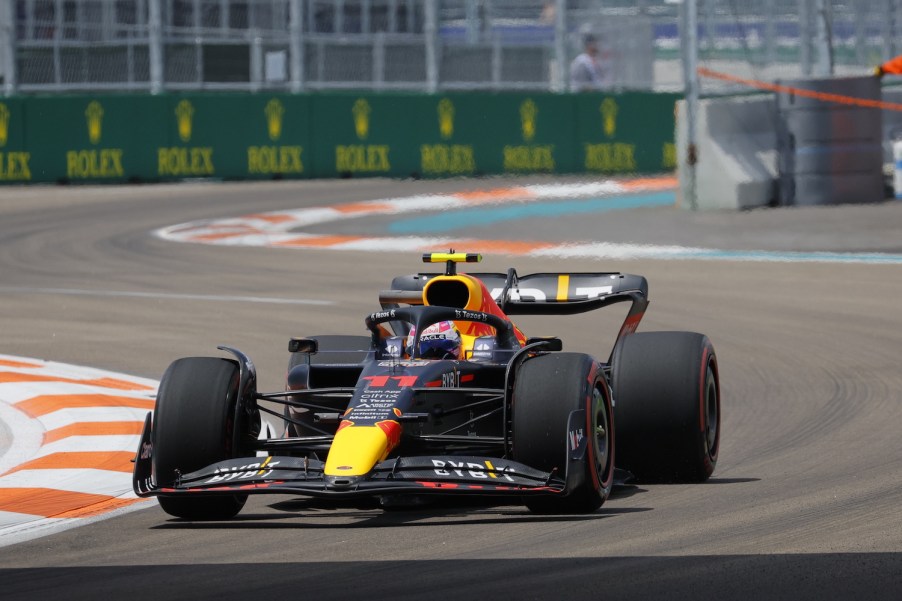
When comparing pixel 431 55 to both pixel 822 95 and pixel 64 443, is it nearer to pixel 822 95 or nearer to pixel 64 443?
pixel 822 95

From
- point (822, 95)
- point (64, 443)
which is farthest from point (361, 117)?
point (64, 443)

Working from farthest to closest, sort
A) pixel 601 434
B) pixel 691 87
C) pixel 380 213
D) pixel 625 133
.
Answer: pixel 625 133 < pixel 380 213 < pixel 691 87 < pixel 601 434

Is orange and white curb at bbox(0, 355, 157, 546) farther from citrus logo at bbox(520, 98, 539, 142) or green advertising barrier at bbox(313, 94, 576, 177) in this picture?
citrus logo at bbox(520, 98, 539, 142)

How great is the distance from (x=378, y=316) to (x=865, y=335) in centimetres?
562

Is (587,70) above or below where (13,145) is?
above

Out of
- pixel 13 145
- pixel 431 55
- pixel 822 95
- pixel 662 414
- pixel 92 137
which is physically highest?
pixel 431 55

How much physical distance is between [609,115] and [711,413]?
20976 millimetres

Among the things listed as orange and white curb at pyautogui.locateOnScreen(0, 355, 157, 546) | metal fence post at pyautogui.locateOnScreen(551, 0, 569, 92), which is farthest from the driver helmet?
metal fence post at pyautogui.locateOnScreen(551, 0, 569, 92)

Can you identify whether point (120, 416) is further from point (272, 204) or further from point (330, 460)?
point (272, 204)

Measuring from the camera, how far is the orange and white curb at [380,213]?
19.6 m

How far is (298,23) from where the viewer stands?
28.5m

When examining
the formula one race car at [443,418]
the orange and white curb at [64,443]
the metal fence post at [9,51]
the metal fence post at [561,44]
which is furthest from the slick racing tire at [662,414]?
the metal fence post at [561,44]

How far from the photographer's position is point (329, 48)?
95.6 ft

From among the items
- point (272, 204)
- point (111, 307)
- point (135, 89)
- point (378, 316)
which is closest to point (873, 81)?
point (272, 204)
